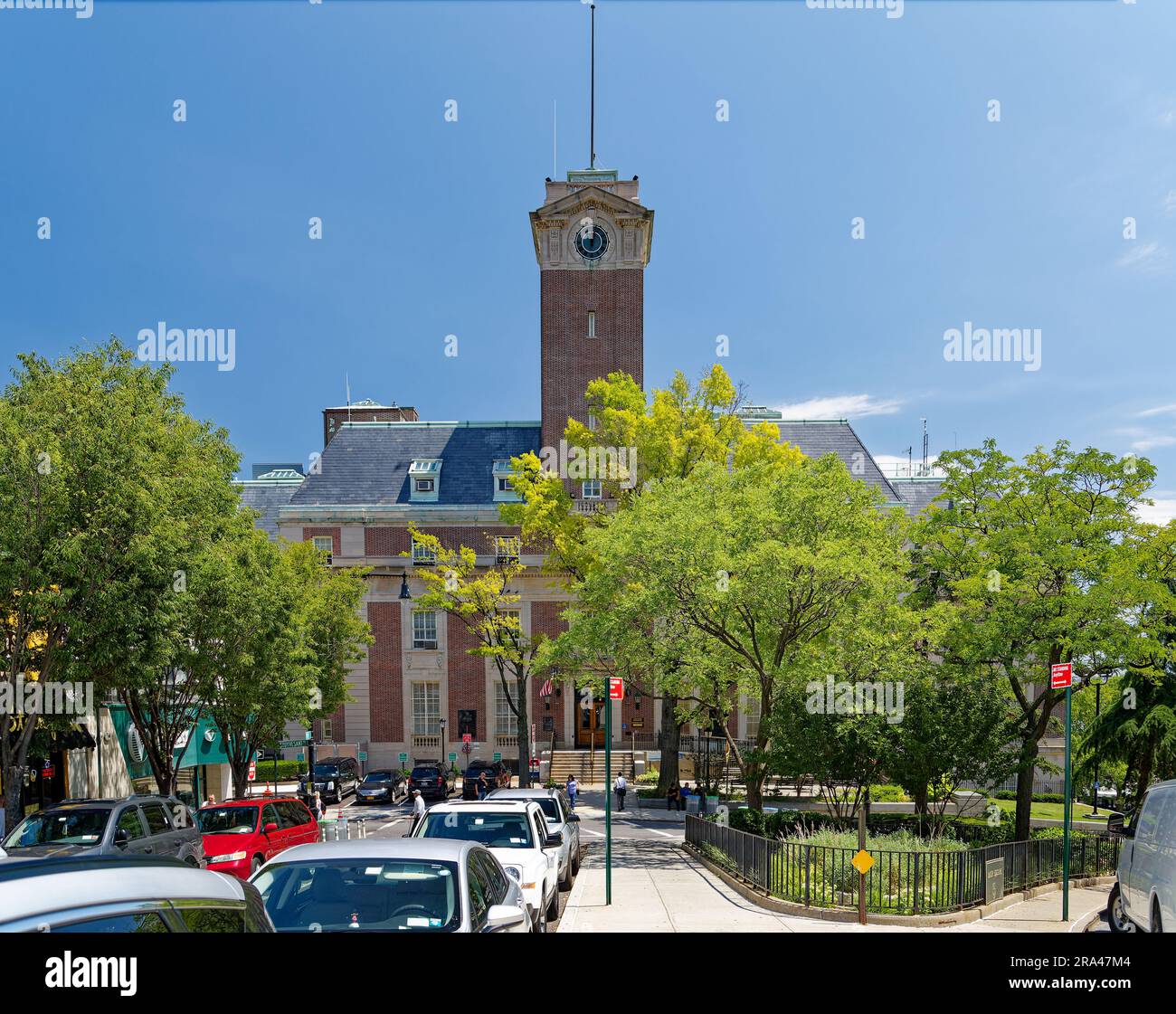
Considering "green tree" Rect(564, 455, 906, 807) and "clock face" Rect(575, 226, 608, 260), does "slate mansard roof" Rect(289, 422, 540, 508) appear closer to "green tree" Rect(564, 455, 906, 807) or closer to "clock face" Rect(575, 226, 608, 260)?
"clock face" Rect(575, 226, 608, 260)

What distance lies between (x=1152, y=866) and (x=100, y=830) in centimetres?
1464

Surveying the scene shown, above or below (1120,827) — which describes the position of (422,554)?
above

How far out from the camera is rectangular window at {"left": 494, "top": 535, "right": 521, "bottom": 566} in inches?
1877

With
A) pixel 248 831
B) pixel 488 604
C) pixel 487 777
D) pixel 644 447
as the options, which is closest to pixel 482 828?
pixel 248 831

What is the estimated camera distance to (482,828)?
14.7m

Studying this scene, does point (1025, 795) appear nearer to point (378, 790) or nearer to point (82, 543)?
point (82, 543)

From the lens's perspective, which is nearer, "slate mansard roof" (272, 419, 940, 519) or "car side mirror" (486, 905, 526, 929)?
"car side mirror" (486, 905, 526, 929)

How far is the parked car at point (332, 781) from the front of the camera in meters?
44.1

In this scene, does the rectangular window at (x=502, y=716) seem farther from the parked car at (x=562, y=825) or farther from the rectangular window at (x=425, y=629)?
the parked car at (x=562, y=825)

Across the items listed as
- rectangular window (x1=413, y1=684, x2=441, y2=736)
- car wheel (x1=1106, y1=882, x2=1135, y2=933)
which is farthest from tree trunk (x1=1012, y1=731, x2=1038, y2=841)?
rectangular window (x1=413, y1=684, x2=441, y2=736)

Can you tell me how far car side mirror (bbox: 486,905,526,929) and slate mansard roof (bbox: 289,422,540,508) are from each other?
4911 cm

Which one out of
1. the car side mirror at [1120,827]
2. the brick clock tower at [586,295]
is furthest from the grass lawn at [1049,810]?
the car side mirror at [1120,827]
